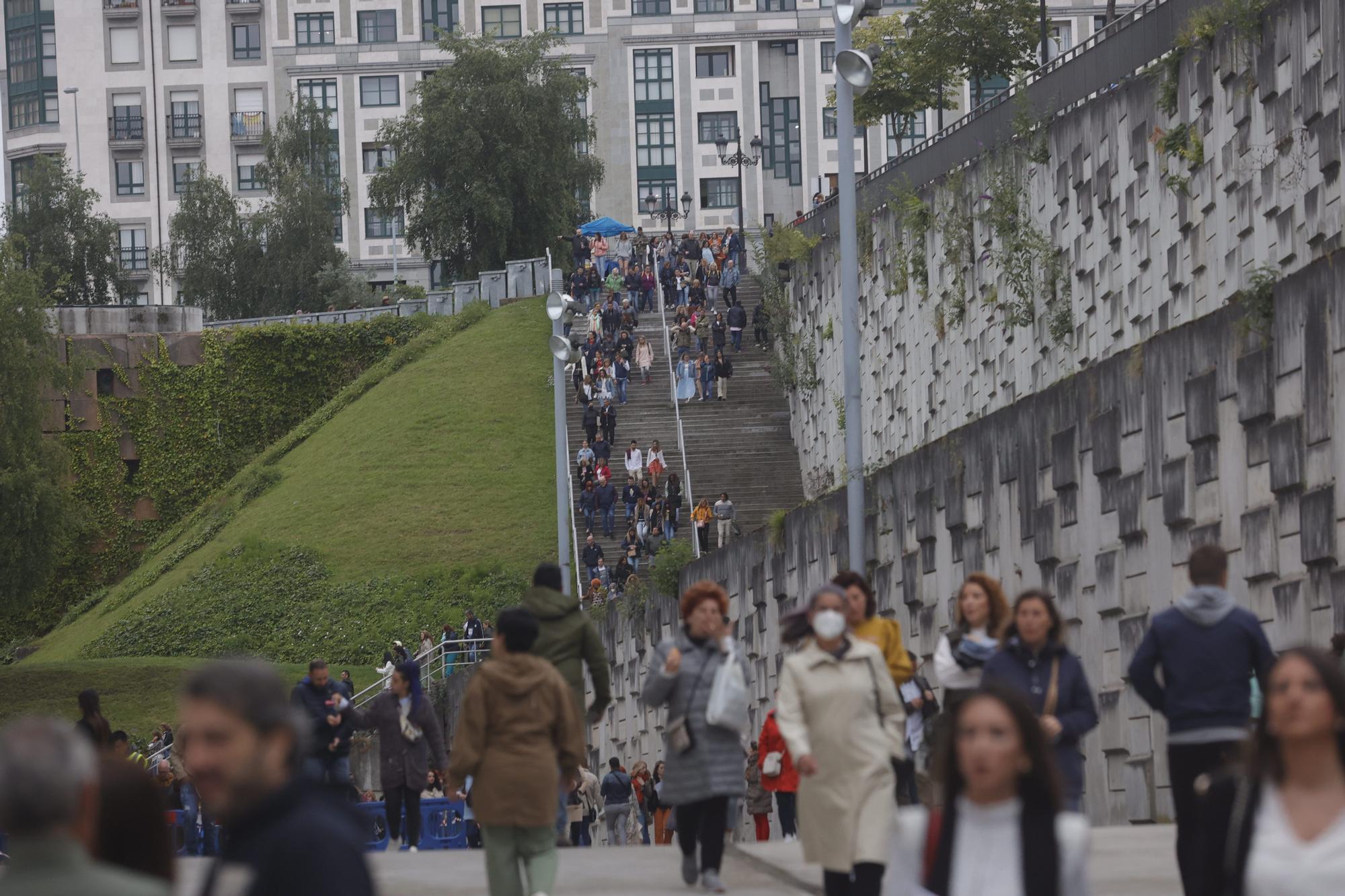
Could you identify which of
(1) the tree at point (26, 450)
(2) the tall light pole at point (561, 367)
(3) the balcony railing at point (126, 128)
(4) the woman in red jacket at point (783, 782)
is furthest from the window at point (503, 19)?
(4) the woman in red jacket at point (783, 782)

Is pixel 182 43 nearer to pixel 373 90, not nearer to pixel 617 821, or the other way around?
pixel 373 90

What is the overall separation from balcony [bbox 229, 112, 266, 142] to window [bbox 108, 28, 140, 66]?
17.0 feet

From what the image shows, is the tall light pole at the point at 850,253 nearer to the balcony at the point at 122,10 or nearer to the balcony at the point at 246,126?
the balcony at the point at 246,126

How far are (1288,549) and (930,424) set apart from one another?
19462 millimetres

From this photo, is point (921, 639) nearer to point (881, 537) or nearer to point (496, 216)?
point (881, 537)

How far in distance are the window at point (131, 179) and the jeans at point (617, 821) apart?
73005 millimetres

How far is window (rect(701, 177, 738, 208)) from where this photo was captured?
298 ft

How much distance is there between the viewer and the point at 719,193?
90.8 m

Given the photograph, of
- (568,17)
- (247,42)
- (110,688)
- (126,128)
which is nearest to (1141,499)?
(110,688)

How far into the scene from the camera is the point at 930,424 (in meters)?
34.7

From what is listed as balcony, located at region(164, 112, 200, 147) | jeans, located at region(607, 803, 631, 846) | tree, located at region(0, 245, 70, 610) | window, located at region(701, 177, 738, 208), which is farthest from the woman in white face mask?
balcony, located at region(164, 112, 200, 147)

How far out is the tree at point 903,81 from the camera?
57.5 metres

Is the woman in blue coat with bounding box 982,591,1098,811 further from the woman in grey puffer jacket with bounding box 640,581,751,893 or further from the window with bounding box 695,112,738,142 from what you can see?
the window with bounding box 695,112,738,142

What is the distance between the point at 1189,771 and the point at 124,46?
3594 inches
